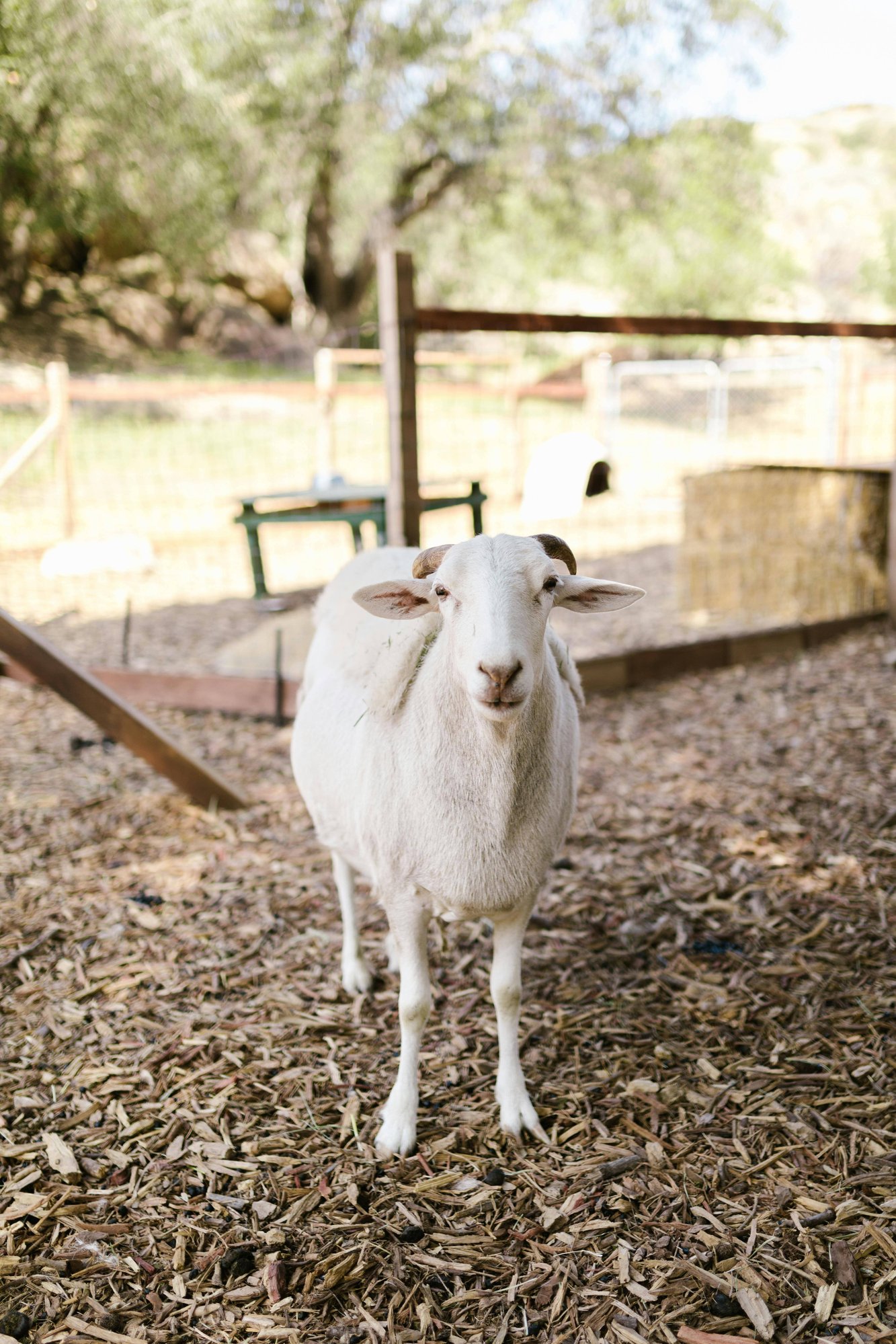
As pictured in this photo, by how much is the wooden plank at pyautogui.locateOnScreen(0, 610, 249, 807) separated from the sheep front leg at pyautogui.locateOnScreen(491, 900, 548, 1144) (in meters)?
2.13

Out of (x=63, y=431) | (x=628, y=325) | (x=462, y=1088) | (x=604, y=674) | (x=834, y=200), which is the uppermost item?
(x=834, y=200)

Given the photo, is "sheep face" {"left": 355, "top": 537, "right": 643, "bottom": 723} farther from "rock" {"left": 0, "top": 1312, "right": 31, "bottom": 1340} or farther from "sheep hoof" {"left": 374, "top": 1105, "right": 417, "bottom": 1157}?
"rock" {"left": 0, "top": 1312, "right": 31, "bottom": 1340}

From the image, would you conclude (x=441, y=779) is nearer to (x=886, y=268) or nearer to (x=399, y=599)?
(x=399, y=599)

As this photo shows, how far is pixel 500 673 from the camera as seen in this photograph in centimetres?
192

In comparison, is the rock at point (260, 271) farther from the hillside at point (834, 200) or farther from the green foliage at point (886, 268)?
the green foliage at point (886, 268)

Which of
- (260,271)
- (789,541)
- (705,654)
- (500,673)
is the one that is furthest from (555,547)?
(260,271)

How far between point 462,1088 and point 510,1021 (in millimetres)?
279

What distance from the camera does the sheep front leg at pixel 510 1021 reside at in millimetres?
2443

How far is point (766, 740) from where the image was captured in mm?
4938

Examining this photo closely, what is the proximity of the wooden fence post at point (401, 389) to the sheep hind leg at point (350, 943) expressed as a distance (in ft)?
6.84

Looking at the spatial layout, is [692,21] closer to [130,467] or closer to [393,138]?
[393,138]

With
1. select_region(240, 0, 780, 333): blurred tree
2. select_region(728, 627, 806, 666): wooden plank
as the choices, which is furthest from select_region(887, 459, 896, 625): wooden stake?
select_region(240, 0, 780, 333): blurred tree

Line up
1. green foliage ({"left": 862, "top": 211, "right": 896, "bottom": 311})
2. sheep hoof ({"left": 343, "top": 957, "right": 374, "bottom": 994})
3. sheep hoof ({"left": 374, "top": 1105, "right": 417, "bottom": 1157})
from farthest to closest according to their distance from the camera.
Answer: green foliage ({"left": 862, "top": 211, "right": 896, "bottom": 311})
sheep hoof ({"left": 343, "top": 957, "right": 374, "bottom": 994})
sheep hoof ({"left": 374, "top": 1105, "right": 417, "bottom": 1157})

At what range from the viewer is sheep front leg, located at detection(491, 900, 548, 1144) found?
2.44 metres
